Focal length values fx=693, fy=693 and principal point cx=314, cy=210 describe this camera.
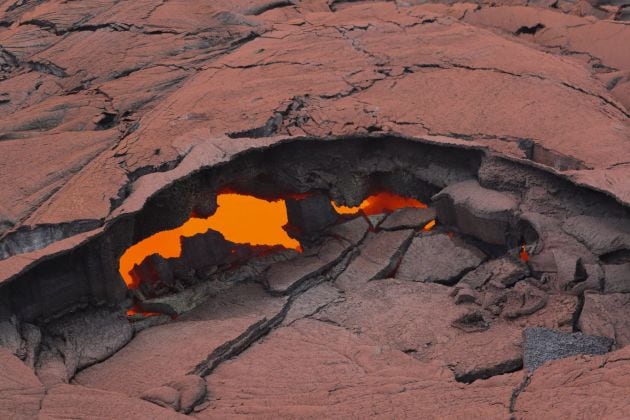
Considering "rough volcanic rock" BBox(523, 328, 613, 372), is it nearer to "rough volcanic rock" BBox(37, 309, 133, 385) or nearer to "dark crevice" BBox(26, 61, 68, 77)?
"rough volcanic rock" BBox(37, 309, 133, 385)

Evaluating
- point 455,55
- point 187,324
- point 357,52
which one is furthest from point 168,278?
point 455,55

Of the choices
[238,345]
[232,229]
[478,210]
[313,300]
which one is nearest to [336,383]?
[238,345]

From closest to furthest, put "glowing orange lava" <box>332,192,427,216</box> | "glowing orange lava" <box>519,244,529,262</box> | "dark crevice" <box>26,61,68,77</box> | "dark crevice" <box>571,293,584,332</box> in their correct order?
"dark crevice" <box>571,293,584,332</box>, "glowing orange lava" <box>519,244,529,262</box>, "glowing orange lava" <box>332,192,427,216</box>, "dark crevice" <box>26,61,68,77</box>

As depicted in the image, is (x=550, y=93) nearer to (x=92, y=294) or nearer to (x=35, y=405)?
(x=92, y=294)

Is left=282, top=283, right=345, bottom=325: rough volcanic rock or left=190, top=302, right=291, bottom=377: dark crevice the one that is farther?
left=282, top=283, right=345, bottom=325: rough volcanic rock

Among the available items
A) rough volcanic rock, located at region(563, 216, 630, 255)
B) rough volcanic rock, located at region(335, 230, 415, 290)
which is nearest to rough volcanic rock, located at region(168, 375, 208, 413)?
rough volcanic rock, located at region(335, 230, 415, 290)
